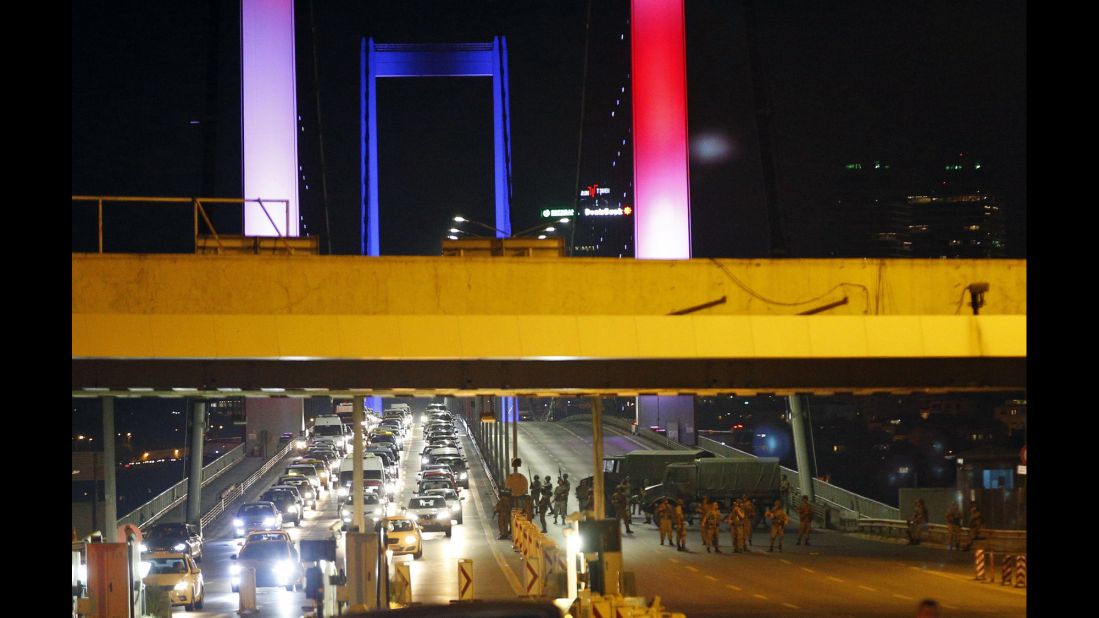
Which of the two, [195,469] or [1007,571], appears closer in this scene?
[1007,571]

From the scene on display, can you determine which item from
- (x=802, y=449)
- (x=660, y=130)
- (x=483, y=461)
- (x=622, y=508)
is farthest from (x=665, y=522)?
(x=483, y=461)

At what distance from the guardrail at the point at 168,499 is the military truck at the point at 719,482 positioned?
18.1m

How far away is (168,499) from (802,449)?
25692 mm

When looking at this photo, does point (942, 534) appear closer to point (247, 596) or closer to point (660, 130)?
point (660, 130)

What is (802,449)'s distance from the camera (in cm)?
4706

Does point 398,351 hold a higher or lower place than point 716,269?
lower

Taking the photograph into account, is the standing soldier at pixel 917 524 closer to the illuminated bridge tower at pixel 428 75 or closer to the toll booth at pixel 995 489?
the toll booth at pixel 995 489

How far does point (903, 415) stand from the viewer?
12506cm

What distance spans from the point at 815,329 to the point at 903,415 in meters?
111

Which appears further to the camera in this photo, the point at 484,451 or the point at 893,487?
the point at 893,487

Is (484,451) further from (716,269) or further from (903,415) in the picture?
(903,415)

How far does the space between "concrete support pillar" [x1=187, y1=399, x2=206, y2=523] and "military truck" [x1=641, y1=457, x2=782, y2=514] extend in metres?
15.9

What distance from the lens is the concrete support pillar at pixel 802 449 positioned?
1847 inches
